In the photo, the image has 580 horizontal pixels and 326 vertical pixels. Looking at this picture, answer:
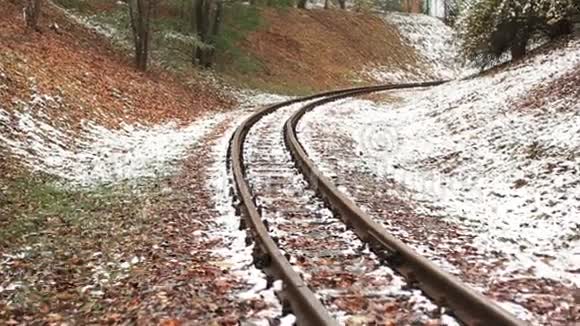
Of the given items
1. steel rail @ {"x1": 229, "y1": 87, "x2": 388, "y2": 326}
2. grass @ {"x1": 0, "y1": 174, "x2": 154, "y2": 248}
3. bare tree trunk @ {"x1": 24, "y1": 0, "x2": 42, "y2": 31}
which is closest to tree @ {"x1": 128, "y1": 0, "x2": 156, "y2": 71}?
bare tree trunk @ {"x1": 24, "y1": 0, "x2": 42, "y2": 31}

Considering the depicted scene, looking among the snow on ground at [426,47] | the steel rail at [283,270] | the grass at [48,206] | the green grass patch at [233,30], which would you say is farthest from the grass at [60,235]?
the snow on ground at [426,47]

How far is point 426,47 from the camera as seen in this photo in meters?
51.2

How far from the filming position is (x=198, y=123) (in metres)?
18.4

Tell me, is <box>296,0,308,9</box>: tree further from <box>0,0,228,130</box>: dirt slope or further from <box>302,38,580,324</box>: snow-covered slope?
<box>302,38,580,324</box>: snow-covered slope

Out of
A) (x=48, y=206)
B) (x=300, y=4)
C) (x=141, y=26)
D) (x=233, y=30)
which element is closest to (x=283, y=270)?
(x=48, y=206)

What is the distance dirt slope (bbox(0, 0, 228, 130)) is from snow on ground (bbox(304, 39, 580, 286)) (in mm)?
5904

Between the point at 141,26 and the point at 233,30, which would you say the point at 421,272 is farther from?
the point at 233,30

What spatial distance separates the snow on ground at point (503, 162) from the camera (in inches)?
277

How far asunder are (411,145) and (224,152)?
13.9ft

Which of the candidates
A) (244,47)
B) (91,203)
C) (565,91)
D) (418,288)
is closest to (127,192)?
(91,203)

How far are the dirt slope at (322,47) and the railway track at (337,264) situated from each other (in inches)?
971

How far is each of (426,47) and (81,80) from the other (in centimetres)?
3862

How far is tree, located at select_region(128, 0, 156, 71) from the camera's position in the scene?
21.6 m

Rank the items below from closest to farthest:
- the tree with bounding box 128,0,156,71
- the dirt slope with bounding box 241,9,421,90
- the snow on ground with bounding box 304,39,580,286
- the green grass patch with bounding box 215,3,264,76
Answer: the snow on ground with bounding box 304,39,580,286, the tree with bounding box 128,0,156,71, the green grass patch with bounding box 215,3,264,76, the dirt slope with bounding box 241,9,421,90
